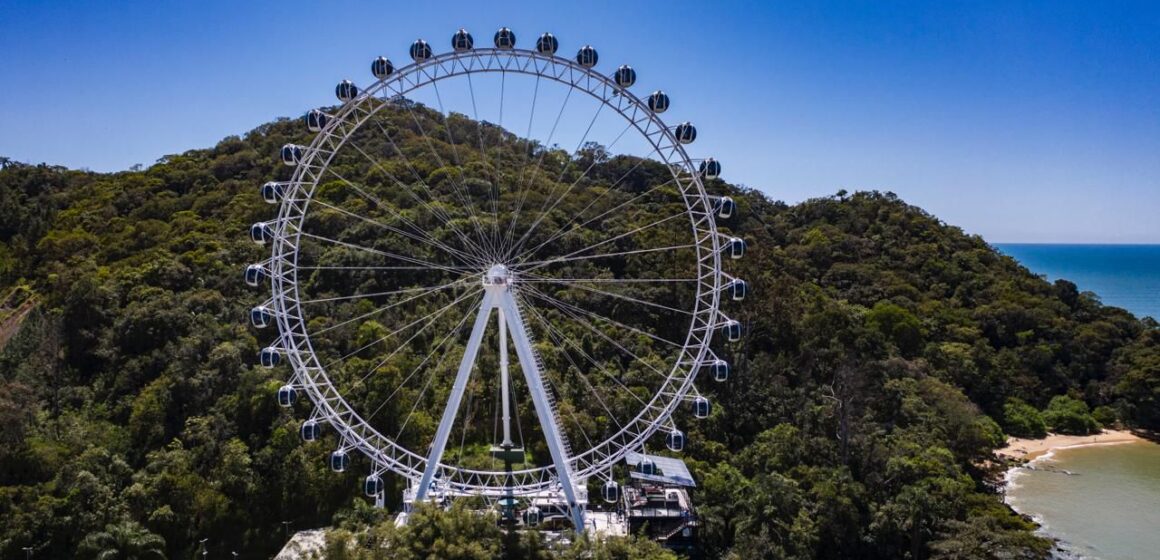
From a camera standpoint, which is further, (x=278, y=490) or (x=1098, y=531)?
(x=1098, y=531)

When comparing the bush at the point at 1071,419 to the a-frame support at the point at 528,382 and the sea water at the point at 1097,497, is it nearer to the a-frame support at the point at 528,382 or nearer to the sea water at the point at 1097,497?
the sea water at the point at 1097,497

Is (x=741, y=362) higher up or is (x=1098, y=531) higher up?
(x=741, y=362)

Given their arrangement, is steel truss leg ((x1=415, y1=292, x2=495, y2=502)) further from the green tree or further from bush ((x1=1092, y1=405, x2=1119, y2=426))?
bush ((x1=1092, y1=405, x2=1119, y2=426))

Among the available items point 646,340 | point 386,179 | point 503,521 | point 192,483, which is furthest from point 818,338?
point 192,483

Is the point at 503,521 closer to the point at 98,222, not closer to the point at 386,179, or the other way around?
the point at 386,179

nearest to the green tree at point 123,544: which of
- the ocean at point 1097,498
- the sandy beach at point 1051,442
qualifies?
the ocean at point 1097,498

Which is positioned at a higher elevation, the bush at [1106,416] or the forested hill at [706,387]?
the forested hill at [706,387]

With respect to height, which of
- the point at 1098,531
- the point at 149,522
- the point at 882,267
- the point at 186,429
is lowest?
the point at 1098,531
